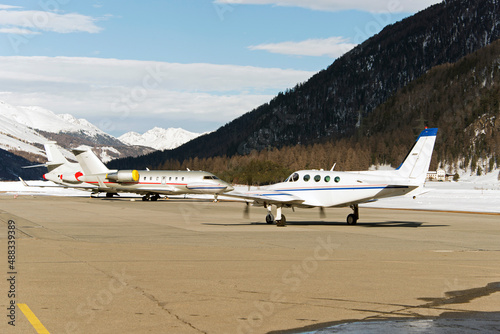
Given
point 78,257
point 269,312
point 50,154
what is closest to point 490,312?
point 269,312

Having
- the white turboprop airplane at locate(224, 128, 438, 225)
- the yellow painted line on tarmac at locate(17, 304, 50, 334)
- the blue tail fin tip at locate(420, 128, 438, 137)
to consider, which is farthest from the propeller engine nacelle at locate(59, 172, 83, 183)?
the yellow painted line on tarmac at locate(17, 304, 50, 334)

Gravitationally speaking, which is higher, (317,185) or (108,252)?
(317,185)

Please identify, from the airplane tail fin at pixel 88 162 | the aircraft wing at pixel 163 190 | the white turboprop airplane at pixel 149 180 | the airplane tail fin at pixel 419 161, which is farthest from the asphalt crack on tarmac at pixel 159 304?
the airplane tail fin at pixel 88 162

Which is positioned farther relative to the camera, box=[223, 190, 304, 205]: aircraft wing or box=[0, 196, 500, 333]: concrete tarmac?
box=[223, 190, 304, 205]: aircraft wing

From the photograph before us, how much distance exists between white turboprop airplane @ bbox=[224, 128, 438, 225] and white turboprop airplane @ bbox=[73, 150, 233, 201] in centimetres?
3109

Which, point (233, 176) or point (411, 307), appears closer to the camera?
point (411, 307)

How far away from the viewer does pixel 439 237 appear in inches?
1013

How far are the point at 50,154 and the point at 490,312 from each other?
82.5 meters

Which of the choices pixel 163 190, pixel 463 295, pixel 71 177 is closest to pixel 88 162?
pixel 71 177

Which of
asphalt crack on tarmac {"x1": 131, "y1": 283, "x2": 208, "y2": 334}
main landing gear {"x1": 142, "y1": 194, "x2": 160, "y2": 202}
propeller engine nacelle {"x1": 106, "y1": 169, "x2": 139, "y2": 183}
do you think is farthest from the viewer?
main landing gear {"x1": 142, "y1": 194, "x2": 160, "y2": 202}

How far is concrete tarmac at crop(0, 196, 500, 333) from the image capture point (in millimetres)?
9969

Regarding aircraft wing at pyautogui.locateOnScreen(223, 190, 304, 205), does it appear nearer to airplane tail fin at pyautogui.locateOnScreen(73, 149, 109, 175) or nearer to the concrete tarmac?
the concrete tarmac

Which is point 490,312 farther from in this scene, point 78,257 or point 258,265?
point 78,257

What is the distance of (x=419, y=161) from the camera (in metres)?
30.6
